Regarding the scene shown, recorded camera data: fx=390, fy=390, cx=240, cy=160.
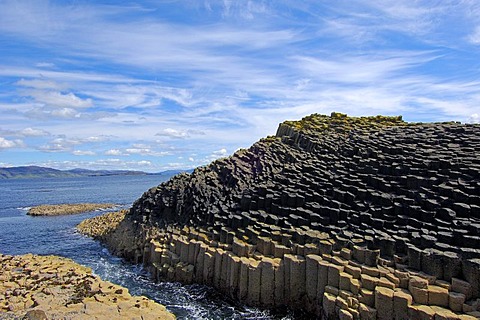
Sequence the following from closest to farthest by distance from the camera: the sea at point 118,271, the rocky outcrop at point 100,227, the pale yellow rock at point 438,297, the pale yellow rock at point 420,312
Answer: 1. the pale yellow rock at point 420,312
2. the pale yellow rock at point 438,297
3. the sea at point 118,271
4. the rocky outcrop at point 100,227

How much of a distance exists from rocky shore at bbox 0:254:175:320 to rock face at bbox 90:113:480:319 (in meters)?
3.05

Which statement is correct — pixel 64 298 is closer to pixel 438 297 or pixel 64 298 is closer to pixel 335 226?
pixel 335 226

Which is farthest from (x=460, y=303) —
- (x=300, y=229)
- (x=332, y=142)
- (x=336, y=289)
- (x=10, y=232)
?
(x=10, y=232)

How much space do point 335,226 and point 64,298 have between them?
8718 mm

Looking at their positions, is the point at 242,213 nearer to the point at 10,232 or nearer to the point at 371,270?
the point at 371,270

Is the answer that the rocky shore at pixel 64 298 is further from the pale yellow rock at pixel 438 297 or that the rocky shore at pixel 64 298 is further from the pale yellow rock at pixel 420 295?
the pale yellow rock at pixel 438 297

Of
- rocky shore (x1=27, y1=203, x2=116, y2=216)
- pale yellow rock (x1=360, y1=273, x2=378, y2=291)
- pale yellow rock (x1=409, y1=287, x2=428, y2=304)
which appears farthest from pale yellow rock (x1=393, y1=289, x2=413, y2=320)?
rocky shore (x1=27, y1=203, x2=116, y2=216)

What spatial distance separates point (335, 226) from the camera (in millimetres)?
12938

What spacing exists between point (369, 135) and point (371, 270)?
34.7ft

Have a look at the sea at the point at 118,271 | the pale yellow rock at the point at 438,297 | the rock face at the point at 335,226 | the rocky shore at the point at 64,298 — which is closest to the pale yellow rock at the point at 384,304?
the rock face at the point at 335,226

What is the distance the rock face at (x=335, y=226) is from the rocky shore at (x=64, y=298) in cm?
305

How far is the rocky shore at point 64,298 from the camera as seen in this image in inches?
397

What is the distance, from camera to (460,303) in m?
8.75

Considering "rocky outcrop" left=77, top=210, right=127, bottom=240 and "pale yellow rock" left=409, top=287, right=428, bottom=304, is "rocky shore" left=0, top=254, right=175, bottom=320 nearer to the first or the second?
"pale yellow rock" left=409, top=287, right=428, bottom=304
